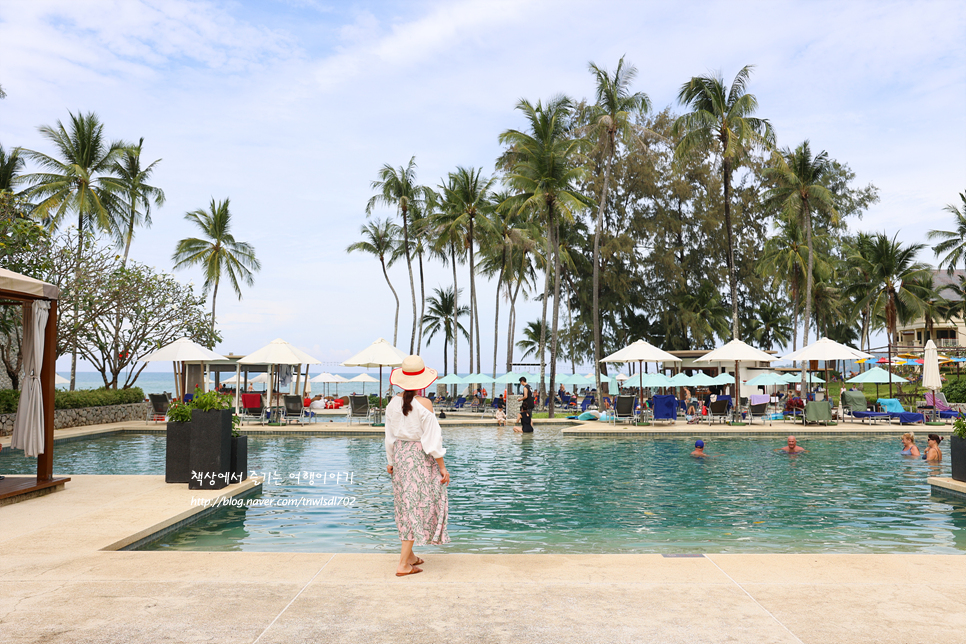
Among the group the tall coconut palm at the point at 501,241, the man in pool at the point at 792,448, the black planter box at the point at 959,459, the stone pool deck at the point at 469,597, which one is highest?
the tall coconut palm at the point at 501,241

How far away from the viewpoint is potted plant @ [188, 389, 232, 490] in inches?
323

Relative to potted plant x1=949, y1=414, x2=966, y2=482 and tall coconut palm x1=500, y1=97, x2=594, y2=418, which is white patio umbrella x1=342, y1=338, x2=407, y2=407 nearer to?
tall coconut palm x1=500, y1=97, x2=594, y2=418

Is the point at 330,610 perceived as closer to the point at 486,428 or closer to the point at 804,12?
the point at 804,12

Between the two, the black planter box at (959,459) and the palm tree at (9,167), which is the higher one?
the palm tree at (9,167)

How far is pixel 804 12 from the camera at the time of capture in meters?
12.8

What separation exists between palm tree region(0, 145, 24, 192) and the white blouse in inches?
1071

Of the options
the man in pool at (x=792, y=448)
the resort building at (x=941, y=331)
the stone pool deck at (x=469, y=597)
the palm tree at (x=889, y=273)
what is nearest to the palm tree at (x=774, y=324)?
the palm tree at (x=889, y=273)

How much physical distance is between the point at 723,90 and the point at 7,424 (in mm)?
27886

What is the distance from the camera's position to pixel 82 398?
19.9m

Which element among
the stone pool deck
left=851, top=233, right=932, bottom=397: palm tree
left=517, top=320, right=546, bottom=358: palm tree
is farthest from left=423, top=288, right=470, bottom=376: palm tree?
the stone pool deck

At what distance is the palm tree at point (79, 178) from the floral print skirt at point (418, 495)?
26948 millimetres

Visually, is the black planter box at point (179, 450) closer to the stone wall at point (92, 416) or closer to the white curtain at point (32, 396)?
the white curtain at point (32, 396)

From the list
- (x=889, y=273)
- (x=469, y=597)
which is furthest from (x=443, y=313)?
(x=469, y=597)

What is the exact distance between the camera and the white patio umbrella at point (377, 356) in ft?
68.5
